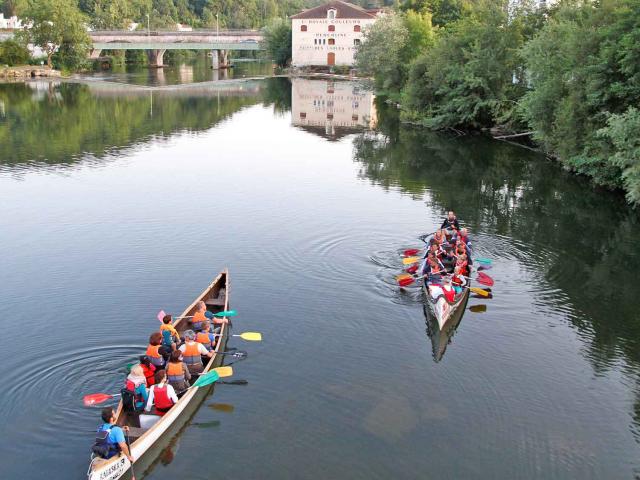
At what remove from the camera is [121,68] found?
121 metres

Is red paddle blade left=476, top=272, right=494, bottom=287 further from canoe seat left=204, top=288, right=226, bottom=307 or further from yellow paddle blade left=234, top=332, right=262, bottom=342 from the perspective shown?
canoe seat left=204, top=288, right=226, bottom=307

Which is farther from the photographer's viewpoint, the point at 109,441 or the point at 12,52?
the point at 12,52

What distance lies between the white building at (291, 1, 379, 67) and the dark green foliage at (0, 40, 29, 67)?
4160 centimetres

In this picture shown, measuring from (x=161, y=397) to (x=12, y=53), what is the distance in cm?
9529

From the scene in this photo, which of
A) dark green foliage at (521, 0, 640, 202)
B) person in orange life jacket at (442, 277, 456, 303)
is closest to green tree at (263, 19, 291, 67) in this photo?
dark green foliage at (521, 0, 640, 202)

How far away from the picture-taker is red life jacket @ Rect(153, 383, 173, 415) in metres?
14.1

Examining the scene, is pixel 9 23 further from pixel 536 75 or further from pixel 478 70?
pixel 536 75

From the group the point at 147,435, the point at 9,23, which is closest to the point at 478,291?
the point at 147,435

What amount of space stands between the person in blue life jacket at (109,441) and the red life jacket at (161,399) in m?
1.60

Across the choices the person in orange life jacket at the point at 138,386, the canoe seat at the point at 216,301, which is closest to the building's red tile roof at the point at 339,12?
the canoe seat at the point at 216,301

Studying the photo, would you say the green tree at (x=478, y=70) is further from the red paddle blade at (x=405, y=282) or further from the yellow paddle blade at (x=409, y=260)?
the red paddle blade at (x=405, y=282)

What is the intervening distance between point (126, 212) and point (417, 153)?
22838 mm

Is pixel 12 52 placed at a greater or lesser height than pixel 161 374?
greater

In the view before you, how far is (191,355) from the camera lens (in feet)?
52.0
